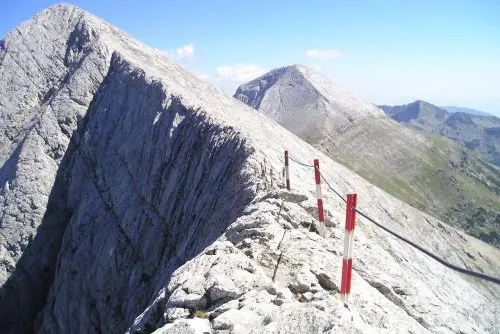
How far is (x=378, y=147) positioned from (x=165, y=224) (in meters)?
138

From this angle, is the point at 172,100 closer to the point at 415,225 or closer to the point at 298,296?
the point at 298,296

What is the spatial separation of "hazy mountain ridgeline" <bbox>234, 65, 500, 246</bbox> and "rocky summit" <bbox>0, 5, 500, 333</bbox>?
95.8 m

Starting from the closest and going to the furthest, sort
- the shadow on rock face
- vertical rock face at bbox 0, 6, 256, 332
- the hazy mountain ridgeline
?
the shadow on rock face, vertical rock face at bbox 0, 6, 256, 332, the hazy mountain ridgeline

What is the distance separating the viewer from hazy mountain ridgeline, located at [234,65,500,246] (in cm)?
14438

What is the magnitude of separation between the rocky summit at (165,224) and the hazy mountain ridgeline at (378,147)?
3770 inches

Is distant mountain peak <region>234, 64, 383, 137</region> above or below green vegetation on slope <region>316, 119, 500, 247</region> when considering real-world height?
above

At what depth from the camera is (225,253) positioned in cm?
1231

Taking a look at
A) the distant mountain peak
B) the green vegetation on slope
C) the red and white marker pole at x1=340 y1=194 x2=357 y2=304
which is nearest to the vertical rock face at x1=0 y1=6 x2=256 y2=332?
the red and white marker pole at x1=340 y1=194 x2=357 y2=304

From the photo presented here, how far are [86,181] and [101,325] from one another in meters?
15.4

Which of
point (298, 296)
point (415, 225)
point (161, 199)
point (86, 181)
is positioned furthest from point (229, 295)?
point (415, 225)

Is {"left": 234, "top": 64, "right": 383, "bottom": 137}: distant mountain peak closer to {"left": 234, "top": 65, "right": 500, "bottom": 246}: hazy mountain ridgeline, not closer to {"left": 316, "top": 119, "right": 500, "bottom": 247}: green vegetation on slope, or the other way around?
{"left": 234, "top": 65, "right": 500, "bottom": 246}: hazy mountain ridgeline

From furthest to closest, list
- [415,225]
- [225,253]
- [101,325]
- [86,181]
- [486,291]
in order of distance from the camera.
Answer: [415,225], [86,181], [486,291], [101,325], [225,253]

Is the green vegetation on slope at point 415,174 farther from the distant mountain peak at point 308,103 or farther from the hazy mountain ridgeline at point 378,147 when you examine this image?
the distant mountain peak at point 308,103

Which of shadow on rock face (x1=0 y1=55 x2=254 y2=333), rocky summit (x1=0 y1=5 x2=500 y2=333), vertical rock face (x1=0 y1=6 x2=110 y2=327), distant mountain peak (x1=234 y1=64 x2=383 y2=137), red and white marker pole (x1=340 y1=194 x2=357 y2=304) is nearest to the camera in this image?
red and white marker pole (x1=340 y1=194 x2=357 y2=304)
